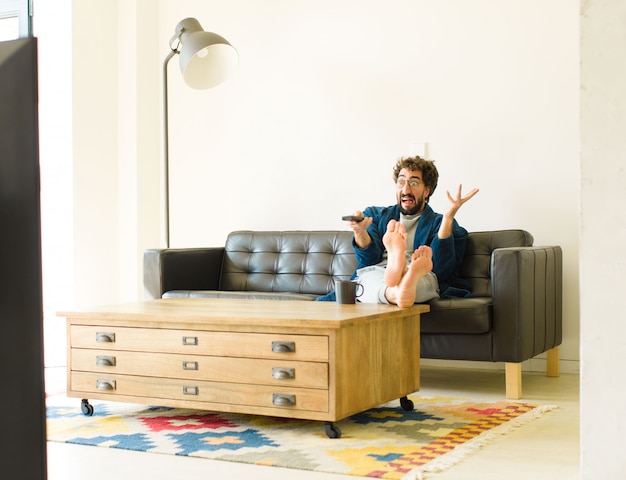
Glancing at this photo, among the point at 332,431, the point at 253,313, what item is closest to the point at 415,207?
the point at 253,313

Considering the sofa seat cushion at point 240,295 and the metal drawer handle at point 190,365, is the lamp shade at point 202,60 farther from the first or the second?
the metal drawer handle at point 190,365

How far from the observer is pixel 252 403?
118 inches

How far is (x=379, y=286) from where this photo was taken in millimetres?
3551

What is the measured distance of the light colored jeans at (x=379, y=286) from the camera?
355 centimetres

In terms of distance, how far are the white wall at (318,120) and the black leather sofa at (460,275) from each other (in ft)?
1.23

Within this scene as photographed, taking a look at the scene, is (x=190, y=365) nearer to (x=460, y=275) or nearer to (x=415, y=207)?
(x=415, y=207)

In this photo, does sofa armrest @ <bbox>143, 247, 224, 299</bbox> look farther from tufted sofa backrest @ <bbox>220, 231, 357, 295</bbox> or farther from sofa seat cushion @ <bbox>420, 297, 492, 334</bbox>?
sofa seat cushion @ <bbox>420, 297, 492, 334</bbox>

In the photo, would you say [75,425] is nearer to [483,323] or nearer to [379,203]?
[483,323]

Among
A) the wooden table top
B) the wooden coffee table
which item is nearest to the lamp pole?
the wooden table top

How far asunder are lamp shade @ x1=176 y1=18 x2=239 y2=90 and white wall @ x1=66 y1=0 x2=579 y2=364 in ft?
1.35

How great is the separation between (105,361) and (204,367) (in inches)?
18.3

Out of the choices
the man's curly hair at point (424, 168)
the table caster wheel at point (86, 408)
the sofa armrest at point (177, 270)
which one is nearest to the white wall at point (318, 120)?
the man's curly hair at point (424, 168)

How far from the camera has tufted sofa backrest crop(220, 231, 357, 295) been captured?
4.50m

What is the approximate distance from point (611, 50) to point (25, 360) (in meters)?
1.45
